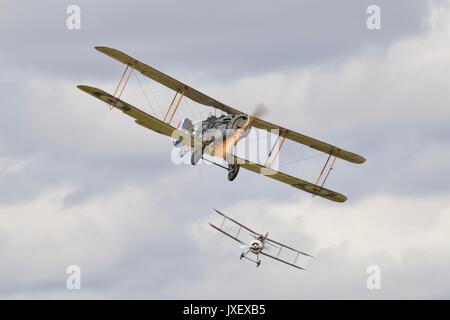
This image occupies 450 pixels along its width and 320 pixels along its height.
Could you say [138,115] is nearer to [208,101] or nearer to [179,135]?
[179,135]

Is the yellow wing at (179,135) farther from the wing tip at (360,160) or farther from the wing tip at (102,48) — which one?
the wing tip at (102,48)

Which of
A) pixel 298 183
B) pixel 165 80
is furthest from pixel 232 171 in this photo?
pixel 165 80

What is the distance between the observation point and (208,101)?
1672 inches

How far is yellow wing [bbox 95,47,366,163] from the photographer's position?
39.1m

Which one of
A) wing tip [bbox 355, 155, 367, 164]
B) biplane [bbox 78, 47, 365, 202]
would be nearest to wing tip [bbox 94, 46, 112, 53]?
biplane [bbox 78, 47, 365, 202]

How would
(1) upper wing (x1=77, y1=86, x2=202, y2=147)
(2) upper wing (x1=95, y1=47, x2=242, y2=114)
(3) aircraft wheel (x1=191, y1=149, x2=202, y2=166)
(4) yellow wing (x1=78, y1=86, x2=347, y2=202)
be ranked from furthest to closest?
(3) aircraft wheel (x1=191, y1=149, x2=202, y2=166)
(2) upper wing (x1=95, y1=47, x2=242, y2=114)
(4) yellow wing (x1=78, y1=86, x2=347, y2=202)
(1) upper wing (x1=77, y1=86, x2=202, y2=147)

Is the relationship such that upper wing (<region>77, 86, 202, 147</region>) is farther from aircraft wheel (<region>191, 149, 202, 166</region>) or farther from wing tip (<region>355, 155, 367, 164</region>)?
wing tip (<region>355, 155, 367, 164</region>)

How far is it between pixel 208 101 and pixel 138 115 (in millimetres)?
5903

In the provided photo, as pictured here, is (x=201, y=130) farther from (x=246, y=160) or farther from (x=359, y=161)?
(x=359, y=161)
